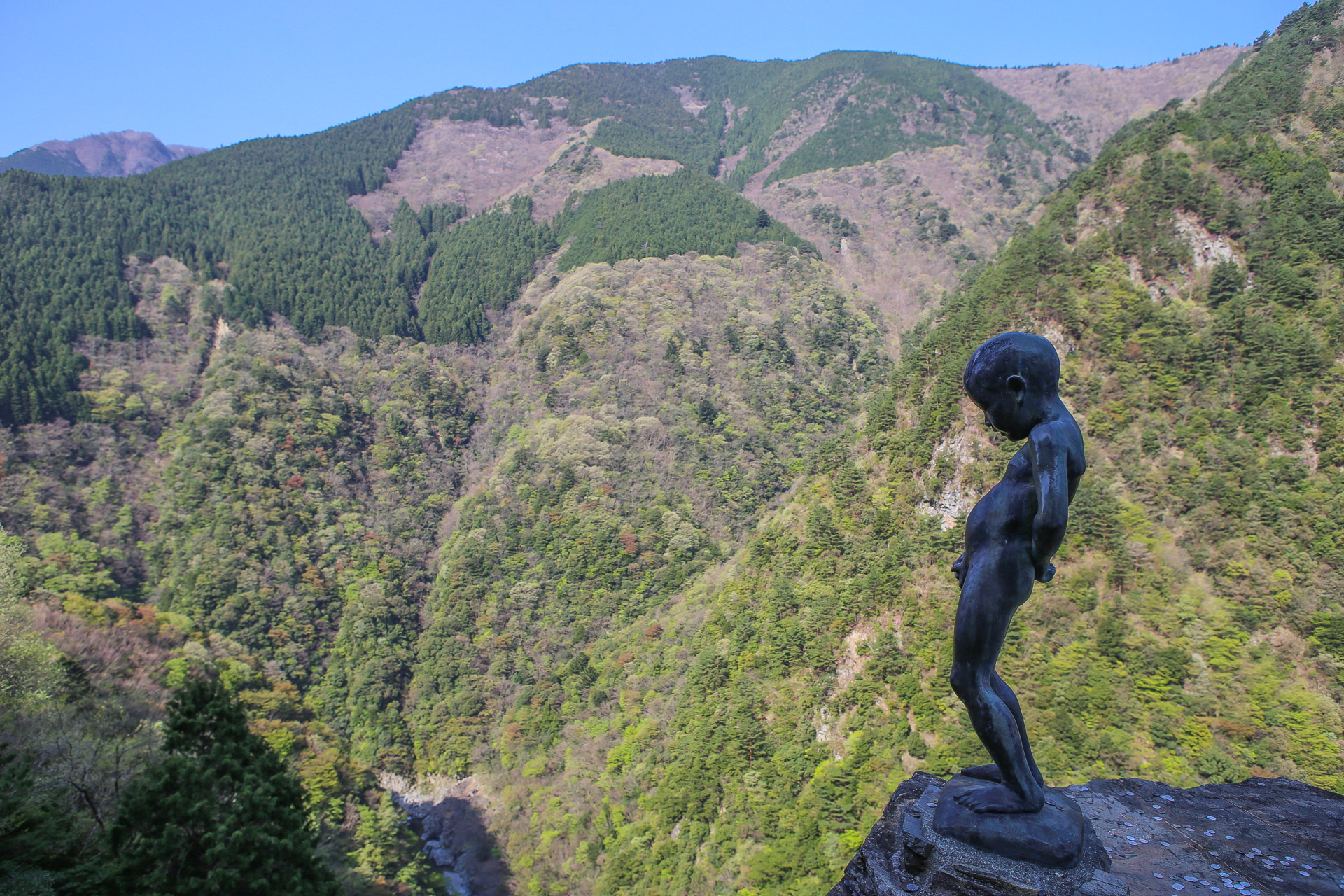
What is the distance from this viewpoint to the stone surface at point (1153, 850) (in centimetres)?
487

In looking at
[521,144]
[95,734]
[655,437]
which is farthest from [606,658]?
[521,144]

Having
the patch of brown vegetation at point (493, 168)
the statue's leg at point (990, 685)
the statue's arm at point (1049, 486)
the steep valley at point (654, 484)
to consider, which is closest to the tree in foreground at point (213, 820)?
the steep valley at point (654, 484)

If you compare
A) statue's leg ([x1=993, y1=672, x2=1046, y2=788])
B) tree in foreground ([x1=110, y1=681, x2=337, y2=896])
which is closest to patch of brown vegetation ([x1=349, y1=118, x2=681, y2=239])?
tree in foreground ([x1=110, y1=681, x2=337, y2=896])

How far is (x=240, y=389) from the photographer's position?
220 feet

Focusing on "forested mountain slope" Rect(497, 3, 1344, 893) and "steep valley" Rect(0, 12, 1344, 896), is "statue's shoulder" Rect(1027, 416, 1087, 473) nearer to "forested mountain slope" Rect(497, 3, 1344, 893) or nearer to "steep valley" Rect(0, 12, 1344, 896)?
"steep valley" Rect(0, 12, 1344, 896)

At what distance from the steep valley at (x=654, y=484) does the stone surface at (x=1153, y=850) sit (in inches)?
600

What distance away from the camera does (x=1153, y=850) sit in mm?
5523

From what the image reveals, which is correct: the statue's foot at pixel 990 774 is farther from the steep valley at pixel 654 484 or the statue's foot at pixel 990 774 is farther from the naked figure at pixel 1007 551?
the steep valley at pixel 654 484

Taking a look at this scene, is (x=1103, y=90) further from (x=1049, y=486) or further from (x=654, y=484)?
(x=1049, y=486)

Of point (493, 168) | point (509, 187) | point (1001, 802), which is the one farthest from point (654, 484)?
point (493, 168)

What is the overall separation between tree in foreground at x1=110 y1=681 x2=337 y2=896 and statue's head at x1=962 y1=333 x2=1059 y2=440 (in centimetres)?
1771

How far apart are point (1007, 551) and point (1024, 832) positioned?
84.6 inches

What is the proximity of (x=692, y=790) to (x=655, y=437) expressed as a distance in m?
38.1

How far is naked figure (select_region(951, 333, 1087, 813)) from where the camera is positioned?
205 inches
